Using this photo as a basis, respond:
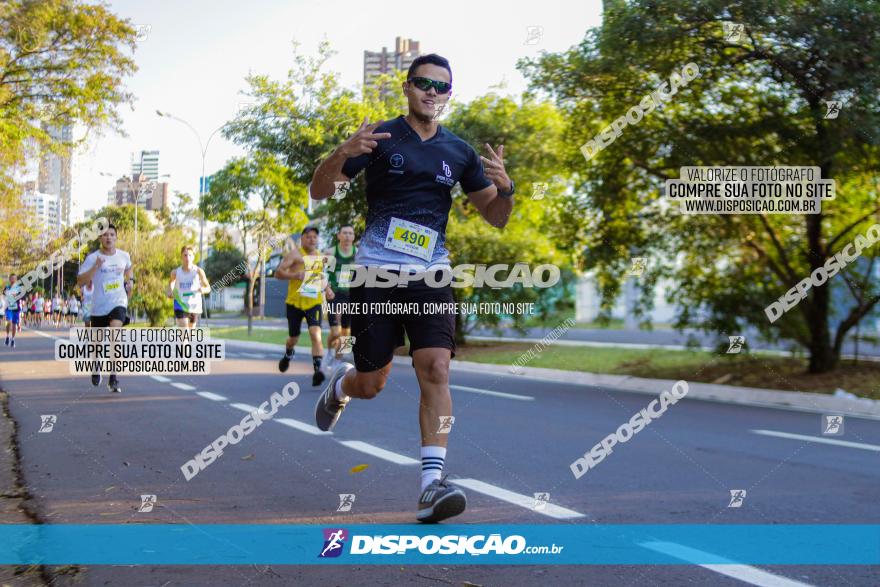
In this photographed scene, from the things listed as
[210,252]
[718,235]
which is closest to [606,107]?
[718,235]

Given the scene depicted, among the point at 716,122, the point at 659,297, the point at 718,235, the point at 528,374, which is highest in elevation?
the point at 716,122

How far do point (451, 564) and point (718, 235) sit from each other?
1054cm

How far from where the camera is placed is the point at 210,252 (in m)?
81.8

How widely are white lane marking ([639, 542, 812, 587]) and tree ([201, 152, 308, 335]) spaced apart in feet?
58.9

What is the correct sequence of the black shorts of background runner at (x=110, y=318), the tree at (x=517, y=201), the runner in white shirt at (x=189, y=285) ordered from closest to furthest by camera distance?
the black shorts of background runner at (x=110, y=318)
the runner in white shirt at (x=189, y=285)
the tree at (x=517, y=201)

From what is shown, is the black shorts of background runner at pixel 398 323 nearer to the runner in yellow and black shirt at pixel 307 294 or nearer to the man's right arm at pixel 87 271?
the man's right arm at pixel 87 271

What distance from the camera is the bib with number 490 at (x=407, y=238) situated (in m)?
4.05

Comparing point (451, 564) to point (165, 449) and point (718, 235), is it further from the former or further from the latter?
point (718, 235)

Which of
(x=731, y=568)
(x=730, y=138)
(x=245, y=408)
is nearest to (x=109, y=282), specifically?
(x=245, y=408)

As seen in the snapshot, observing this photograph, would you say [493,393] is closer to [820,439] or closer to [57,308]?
[820,439]

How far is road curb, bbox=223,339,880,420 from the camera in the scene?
395 inches

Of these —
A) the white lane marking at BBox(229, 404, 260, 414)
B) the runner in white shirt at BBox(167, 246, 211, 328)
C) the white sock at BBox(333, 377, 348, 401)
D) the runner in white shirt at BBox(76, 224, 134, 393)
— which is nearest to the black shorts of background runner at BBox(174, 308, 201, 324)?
the runner in white shirt at BBox(167, 246, 211, 328)

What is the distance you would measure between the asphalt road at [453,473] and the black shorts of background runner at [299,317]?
1396 millimetres

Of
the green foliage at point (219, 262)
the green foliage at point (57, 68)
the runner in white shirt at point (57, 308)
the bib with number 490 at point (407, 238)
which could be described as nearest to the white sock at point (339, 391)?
the bib with number 490 at point (407, 238)
